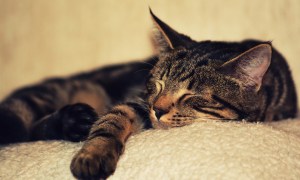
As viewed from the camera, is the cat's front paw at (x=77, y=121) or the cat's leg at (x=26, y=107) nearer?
the cat's front paw at (x=77, y=121)

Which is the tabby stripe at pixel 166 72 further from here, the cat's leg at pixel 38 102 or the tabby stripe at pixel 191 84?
the cat's leg at pixel 38 102

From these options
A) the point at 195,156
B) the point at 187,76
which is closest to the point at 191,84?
the point at 187,76

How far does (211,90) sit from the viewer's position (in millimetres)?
1072

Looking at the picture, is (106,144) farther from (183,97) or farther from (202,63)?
(202,63)

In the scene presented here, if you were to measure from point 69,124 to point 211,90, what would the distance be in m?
0.43

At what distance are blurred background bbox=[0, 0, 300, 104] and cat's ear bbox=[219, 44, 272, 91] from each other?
24.6 inches

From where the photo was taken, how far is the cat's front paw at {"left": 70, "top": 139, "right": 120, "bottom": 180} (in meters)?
0.82

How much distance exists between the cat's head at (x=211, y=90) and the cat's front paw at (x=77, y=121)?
194 mm

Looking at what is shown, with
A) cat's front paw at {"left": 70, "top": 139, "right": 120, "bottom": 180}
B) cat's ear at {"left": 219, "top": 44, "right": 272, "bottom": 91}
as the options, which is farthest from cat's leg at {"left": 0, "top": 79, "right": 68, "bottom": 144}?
cat's ear at {"left": 219, "top": 44, "right": 272, "bottom": 91}

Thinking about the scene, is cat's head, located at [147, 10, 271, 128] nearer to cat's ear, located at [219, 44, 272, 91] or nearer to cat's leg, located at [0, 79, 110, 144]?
cat's ear, located at [219, 44, 272, 91]

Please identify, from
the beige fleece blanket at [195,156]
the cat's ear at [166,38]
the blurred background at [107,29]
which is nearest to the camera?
the beige fleece blanket at [195,156]

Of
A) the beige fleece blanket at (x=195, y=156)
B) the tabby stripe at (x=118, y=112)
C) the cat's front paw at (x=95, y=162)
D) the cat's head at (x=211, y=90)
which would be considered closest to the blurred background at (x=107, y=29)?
the cat's head at (x=211, y=90)

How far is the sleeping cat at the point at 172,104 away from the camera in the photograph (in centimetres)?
98

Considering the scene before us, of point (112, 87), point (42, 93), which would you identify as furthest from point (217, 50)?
point (42, 93)
